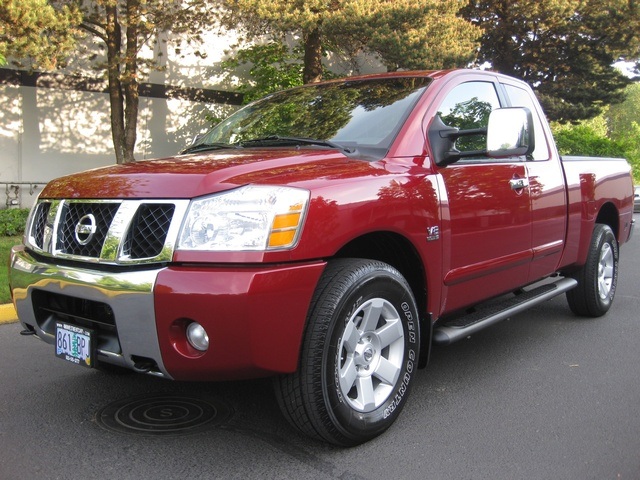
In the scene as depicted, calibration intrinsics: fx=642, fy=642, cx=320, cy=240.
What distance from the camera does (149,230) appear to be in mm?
2693

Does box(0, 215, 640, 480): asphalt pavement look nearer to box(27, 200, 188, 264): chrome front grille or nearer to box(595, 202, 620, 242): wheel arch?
box(27, 200, 188, 264): chrome front grille

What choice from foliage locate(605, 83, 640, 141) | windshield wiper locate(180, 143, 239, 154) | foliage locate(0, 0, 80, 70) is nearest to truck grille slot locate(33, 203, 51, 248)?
windshield wiper locate(180, 143, 239, 154)

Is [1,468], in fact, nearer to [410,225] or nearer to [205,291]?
[205,291]

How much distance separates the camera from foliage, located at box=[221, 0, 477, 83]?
462 inches

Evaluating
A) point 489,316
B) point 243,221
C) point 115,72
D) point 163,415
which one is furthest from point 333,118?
point 115,72

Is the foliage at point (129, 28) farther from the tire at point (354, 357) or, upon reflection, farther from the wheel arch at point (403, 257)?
the tire at point (354, 357)

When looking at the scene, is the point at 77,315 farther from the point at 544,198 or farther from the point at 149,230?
the point at 544,198

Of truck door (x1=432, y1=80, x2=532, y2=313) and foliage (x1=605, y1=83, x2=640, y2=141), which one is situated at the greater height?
foliage (x1=605, y1=83, x2=640, y2=141)

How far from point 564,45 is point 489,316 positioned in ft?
69.8

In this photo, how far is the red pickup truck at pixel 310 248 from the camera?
8.48 ft

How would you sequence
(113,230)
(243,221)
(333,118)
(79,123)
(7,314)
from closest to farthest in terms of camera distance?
(243,221) → (113,230) → (333,118) → (7,314) → (79,123)

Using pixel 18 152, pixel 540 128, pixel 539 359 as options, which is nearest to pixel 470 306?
pixel 539 359

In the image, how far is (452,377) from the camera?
4.06 m

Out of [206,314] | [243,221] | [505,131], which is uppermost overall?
[505,131]
